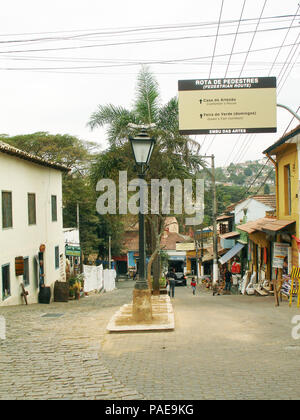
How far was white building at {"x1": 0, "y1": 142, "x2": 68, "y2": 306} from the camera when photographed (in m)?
17.2

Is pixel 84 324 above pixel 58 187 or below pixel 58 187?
below

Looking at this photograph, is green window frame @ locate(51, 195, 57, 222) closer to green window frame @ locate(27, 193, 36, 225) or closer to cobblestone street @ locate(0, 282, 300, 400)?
green window frame @ locate(27, 193, 36, 225)

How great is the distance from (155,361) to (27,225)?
13.8 m

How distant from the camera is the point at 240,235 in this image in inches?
1208

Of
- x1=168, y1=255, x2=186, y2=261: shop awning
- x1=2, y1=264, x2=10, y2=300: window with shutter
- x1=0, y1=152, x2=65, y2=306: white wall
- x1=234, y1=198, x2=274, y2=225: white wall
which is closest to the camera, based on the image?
x1=2, y1=264, x2=10, y2=300: window with shutter

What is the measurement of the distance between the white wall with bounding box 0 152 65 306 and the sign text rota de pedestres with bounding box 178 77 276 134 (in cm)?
808

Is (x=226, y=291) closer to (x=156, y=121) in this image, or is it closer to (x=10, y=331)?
(x=156, y=121)

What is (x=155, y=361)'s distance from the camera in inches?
277

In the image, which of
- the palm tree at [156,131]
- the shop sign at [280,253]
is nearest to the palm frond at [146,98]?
the palm tree at [156,131]

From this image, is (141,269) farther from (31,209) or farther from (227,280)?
(227,280)

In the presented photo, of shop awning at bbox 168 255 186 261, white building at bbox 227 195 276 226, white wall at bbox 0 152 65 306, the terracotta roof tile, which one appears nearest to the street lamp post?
the terracotta roof tile

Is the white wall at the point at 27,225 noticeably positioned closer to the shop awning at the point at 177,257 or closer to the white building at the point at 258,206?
the white building at the point at 258,206

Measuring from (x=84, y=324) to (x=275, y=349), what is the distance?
4441mm
